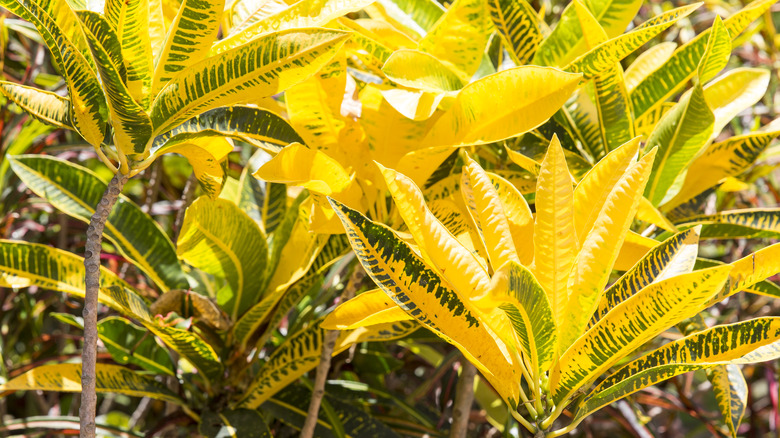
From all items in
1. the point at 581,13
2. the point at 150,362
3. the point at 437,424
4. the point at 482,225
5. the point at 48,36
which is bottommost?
the point at 437,424

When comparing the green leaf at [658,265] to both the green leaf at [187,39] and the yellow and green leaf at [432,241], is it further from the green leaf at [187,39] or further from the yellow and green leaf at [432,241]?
the green leaf at [187,39]

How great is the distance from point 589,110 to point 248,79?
0.50 m

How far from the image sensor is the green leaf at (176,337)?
718 millimetres

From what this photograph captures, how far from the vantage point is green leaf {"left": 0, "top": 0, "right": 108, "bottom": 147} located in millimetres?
540

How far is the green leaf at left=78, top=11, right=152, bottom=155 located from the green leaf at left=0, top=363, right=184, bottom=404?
1.23 feet

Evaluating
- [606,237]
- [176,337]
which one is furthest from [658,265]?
[176,337]

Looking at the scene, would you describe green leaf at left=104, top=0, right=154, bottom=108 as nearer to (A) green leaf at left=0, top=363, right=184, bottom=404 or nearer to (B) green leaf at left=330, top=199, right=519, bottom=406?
(B) green leaf at left=330, top=199, right=519, bottom=406

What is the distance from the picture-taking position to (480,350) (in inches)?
23.9

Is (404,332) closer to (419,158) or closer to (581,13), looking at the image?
(419,158)

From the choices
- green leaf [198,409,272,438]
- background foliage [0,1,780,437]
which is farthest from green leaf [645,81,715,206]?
green leaf [198,409,272,438]

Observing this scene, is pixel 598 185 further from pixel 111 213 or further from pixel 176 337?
pixel 111 213

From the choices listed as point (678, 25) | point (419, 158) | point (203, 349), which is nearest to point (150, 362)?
point (203, 349)

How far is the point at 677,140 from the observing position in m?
0.80

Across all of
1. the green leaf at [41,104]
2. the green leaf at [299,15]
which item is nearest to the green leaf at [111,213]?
the green leaf at [41,104]
